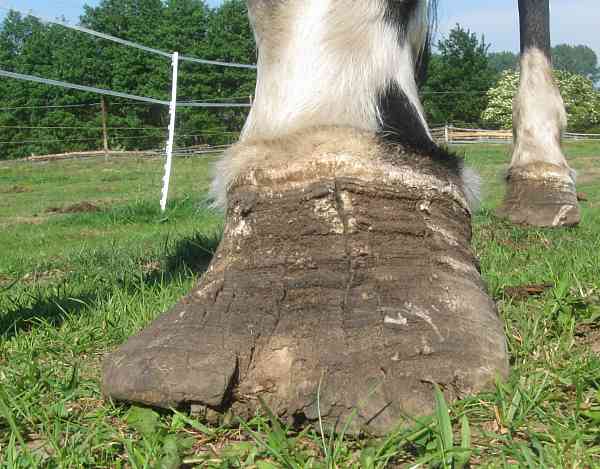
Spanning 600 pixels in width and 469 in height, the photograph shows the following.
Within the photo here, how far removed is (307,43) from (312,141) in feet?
0.91

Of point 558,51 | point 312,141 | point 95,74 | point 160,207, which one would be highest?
point 558,51

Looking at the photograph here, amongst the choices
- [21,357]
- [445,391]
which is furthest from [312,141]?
[21,357]

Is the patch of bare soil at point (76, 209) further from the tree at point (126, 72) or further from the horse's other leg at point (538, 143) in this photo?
the tree at point (126, 72)

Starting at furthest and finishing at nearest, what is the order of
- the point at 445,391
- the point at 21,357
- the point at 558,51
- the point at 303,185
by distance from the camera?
the point at 558,51
the point at 21,357
the point at 303,185
the point at 445,391

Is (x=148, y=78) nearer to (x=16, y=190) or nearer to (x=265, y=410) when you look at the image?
(x=16, y=190)

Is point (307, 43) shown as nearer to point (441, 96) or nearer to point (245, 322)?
point (245, 322)

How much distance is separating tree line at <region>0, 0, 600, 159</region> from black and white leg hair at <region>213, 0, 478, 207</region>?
103 feet

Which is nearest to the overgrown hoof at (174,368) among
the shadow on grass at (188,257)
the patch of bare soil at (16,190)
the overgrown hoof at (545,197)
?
the shadow on grass at (188,257)

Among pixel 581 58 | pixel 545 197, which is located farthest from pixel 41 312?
pixel 581 58

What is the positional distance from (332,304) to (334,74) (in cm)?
63

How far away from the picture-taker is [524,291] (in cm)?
245

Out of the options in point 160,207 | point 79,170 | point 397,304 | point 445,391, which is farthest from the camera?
point 79,170

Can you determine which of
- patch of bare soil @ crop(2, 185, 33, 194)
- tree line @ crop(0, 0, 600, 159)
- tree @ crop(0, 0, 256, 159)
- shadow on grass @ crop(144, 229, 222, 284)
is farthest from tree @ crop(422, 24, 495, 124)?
shadow on grass @ crop(144, 229, 222, 284)

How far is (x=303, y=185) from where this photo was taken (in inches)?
70.1
